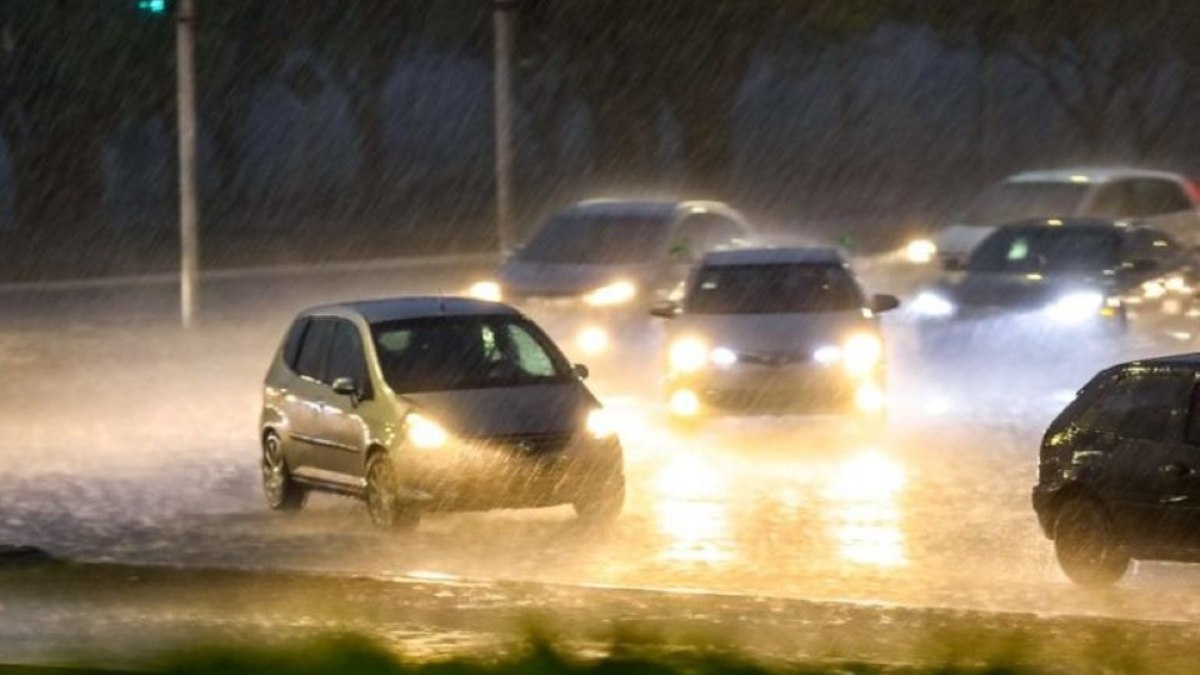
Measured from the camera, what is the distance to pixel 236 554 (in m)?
17.4

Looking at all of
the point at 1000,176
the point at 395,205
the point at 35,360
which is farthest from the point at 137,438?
the point at 1000,176

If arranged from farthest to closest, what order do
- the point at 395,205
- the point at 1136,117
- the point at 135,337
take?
the point at 1136,117, the point at 395,205, the point at 135,337

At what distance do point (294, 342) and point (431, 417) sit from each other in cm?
248

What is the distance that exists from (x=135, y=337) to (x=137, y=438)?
12423mm

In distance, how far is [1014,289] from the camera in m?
30.6

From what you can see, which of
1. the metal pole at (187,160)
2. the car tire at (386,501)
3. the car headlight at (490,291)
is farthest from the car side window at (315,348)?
the metal pole at (187,160)

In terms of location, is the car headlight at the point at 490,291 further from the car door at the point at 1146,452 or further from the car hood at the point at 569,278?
the car door at the point at 1146,452

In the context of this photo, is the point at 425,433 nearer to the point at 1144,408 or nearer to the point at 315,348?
the point at 315,348

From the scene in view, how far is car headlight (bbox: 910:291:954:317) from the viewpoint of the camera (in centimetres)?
3127

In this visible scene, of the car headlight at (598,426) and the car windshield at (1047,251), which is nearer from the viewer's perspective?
the car headlight at (598,426)

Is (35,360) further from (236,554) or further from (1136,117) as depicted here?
(1136,117)

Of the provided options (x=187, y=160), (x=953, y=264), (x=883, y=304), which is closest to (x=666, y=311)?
(x=883, y=304)

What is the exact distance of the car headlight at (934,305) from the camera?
103ft

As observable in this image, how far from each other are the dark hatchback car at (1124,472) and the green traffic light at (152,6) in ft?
61.6
